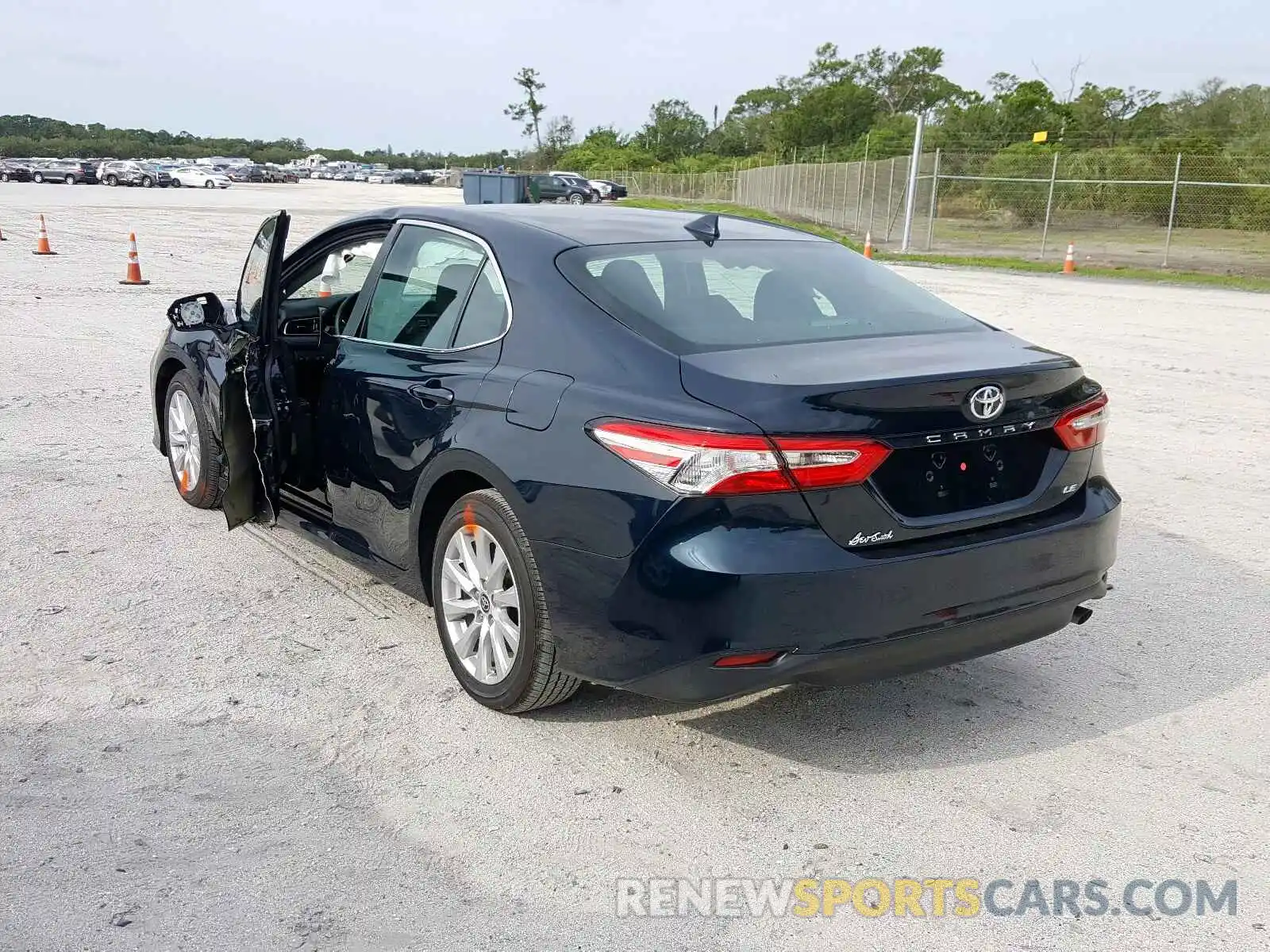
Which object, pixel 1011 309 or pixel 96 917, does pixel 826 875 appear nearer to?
pixel 96 917

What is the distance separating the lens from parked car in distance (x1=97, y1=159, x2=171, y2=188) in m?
70.9

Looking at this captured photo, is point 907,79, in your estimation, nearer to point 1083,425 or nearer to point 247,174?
point 247,174

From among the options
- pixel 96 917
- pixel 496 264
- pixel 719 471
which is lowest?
pixel 96 917

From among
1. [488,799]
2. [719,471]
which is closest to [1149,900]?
[719,471]

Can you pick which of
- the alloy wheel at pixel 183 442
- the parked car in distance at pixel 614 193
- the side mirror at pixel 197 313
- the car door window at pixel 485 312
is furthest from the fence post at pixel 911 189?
the parked car in distance at pixel 614 193

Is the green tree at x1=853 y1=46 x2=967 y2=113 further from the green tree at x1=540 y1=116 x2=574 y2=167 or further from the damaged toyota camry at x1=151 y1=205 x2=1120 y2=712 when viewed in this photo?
the damaged toyota camry at x1=151 y1=205 x2=1120 y2=712

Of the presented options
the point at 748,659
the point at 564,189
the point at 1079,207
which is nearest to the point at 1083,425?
the point at 748,659

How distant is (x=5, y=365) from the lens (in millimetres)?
10031

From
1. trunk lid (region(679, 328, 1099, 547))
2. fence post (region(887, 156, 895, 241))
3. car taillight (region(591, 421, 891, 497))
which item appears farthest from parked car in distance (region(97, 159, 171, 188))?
car taillight (region(591, 421, 891, 497))

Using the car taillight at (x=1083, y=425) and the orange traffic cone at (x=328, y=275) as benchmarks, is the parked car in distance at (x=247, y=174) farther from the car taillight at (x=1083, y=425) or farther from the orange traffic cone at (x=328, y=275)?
the car taillight at (x=1083, y=425)

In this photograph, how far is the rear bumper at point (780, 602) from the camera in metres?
3.22

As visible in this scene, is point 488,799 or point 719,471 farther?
point 488,799

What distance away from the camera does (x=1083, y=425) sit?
12.6 ft

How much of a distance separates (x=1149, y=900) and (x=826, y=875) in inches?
31.2
